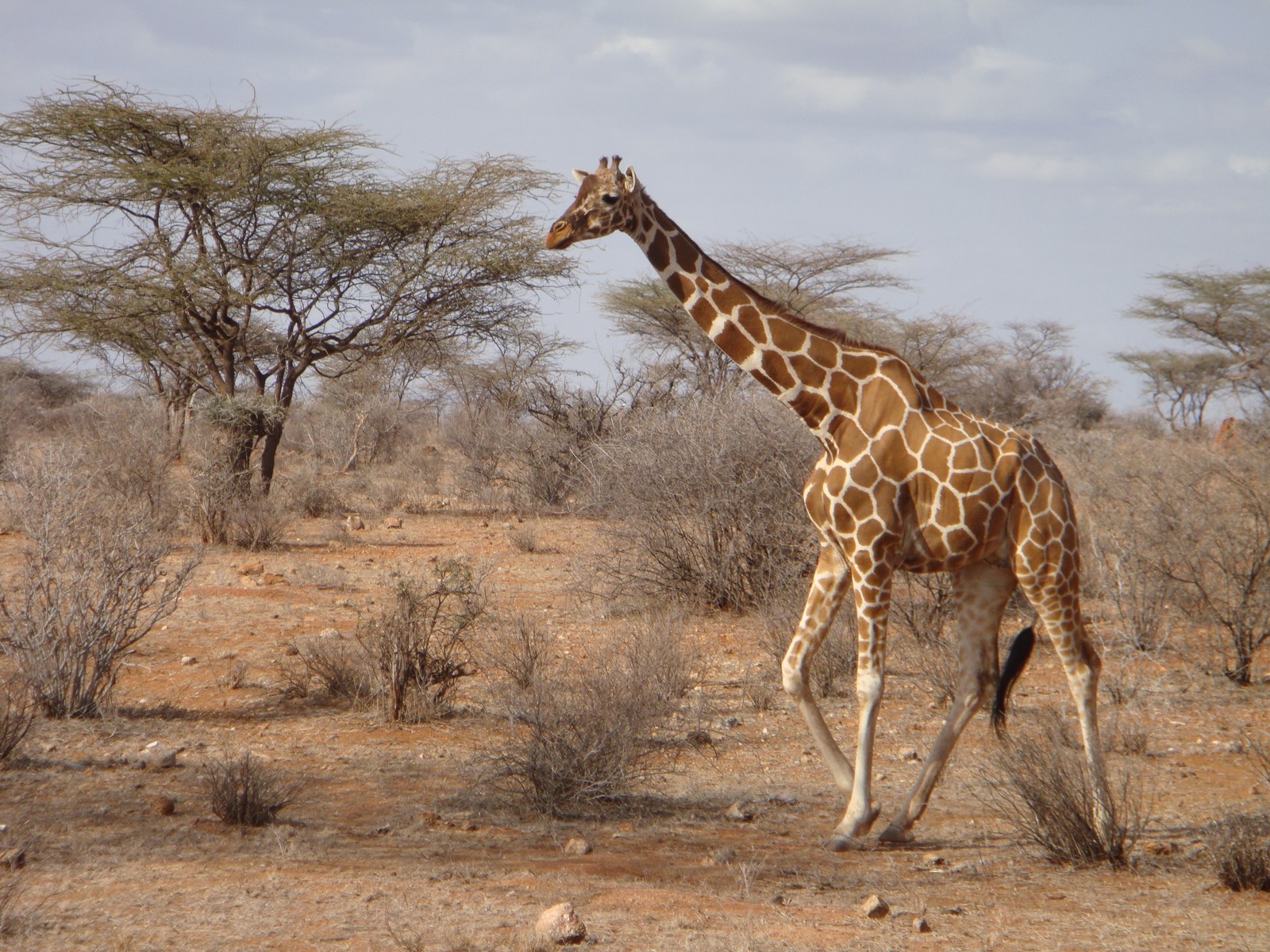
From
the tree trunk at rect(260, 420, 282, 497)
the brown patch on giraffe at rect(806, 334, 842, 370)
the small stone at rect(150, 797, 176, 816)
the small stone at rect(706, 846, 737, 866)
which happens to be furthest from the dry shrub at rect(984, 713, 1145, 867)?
the tree trunk at rect(260, 420, 282, 497)

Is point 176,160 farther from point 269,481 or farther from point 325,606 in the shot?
point 325,606

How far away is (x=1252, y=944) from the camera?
12.9 feet

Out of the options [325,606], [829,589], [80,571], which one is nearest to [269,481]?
[325,606]

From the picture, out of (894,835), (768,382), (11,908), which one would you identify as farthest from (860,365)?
(11,908)

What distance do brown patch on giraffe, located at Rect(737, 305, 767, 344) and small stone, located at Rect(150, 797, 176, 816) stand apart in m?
3.14

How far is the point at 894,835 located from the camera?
16.8ft

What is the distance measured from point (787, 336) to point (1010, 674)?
5.94 feet

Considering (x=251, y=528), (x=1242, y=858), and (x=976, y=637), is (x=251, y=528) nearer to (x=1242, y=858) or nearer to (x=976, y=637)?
(x=976, y=637)

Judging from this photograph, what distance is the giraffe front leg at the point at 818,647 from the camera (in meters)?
5.28

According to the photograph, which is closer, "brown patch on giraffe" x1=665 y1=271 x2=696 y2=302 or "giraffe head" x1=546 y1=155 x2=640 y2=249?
"giraffe head" x1=546 y1=155 x2=640 y2=249

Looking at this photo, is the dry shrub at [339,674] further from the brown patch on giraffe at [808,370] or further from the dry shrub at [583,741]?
the brown patch on giraffe at [808,370]

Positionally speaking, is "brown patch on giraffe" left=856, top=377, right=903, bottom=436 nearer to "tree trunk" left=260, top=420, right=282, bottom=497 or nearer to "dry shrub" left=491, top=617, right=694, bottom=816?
"dry shrub" left=491, top=617, right=694, bottom=816

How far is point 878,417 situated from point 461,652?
14.0ft

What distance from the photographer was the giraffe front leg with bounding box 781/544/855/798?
5277 millimetres
